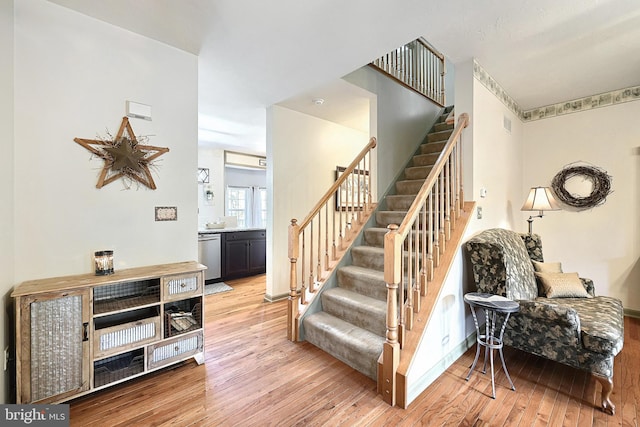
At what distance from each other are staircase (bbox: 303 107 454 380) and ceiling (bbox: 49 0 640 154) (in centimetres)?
166

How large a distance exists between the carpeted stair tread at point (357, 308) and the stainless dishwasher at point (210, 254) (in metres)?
2.83

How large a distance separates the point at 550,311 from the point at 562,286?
84 cm

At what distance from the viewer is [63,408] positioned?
5.50 feet

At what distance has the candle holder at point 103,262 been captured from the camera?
202 cm

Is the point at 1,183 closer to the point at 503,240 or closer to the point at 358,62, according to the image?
the point at 358,62

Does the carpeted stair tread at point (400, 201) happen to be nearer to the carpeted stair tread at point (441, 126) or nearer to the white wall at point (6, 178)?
the carpeted stair tread at point (441, 126)

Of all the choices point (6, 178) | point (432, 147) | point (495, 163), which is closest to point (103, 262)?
point (6, 178)

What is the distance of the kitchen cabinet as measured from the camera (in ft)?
5.36

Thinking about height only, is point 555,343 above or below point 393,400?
above

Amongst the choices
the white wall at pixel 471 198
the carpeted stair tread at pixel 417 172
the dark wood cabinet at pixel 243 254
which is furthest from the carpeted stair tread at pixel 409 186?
the dark wood cabinet at pixel 243 254

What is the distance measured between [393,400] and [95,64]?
321cm

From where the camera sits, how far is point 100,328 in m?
1.97

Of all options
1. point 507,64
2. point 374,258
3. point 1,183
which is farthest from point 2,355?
point 507,64

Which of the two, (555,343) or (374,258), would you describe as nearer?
(555,343)
